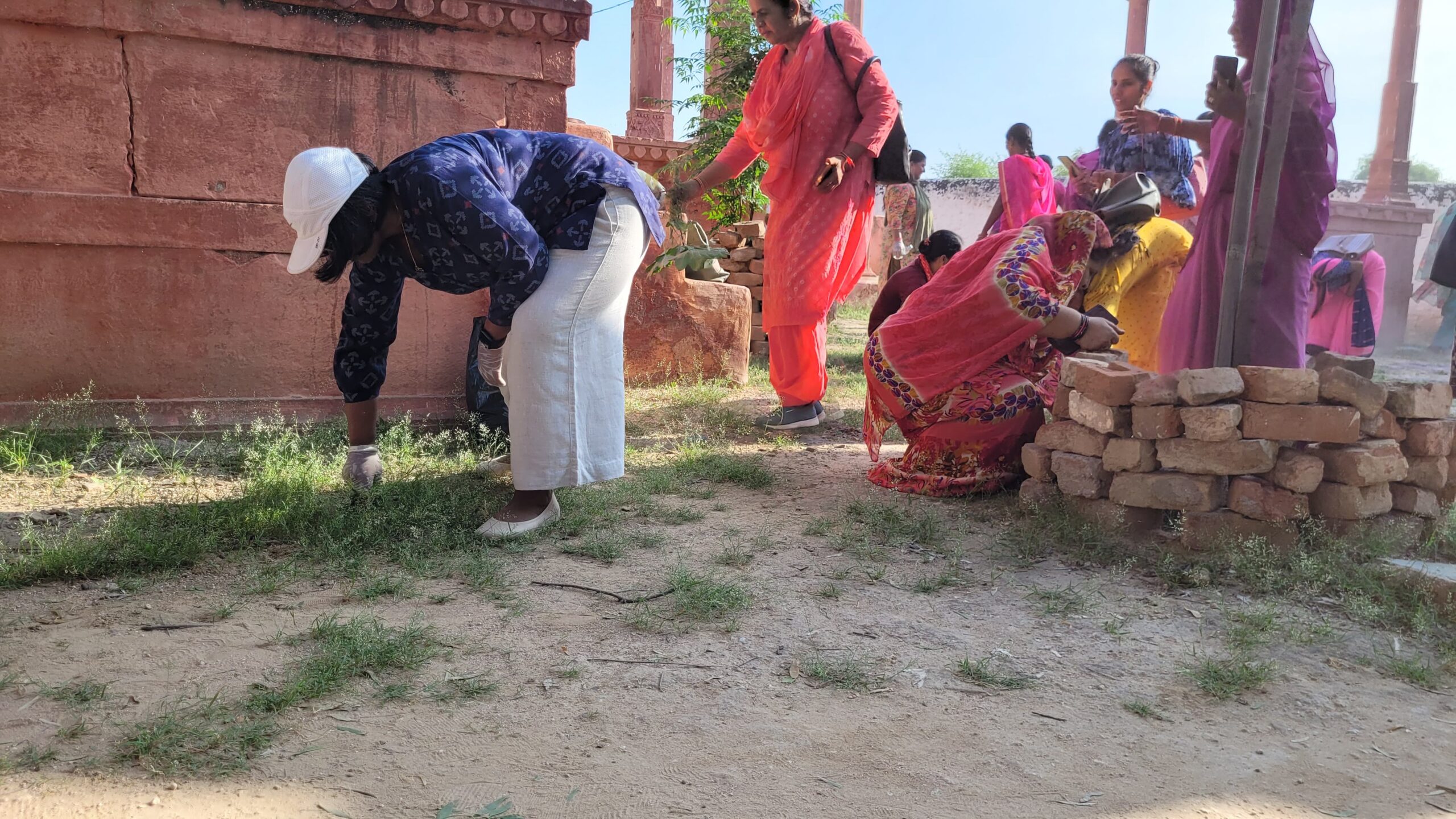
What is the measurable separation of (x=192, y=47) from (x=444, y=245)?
2207mm

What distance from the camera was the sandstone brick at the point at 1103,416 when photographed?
3.03 m

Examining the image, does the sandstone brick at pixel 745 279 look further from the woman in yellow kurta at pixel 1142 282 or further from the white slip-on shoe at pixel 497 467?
the white slip-on shoe at pixel 497 467

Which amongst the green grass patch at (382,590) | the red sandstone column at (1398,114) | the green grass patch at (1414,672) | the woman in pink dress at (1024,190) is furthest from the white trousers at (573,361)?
the red sandstone column at (1398,114)

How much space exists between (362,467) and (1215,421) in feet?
8.83

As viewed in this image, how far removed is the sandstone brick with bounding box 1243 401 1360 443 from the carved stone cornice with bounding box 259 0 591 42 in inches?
126

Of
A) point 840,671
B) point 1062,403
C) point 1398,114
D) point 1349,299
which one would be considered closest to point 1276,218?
point 1062,403

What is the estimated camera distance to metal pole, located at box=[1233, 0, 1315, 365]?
2979 millimetres

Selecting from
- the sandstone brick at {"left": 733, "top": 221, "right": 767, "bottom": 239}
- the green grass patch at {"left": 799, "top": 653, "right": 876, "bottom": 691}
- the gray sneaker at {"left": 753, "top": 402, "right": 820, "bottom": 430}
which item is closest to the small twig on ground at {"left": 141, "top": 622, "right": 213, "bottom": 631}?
the green grass patch at {"left": 799, "top": 653, "right": 876, "bottom": 691}

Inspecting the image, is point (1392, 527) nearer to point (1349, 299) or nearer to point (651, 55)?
point (1349, 299)

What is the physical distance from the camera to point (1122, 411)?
3.04m

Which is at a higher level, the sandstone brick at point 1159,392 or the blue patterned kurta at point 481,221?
the blue patterned kurta at point 481,221

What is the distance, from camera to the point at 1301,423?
2.82 m

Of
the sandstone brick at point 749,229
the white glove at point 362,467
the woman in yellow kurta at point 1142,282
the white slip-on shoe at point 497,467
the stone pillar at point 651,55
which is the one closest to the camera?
the white glove at point 362,467

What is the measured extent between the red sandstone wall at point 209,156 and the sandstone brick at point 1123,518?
9.48 ft
